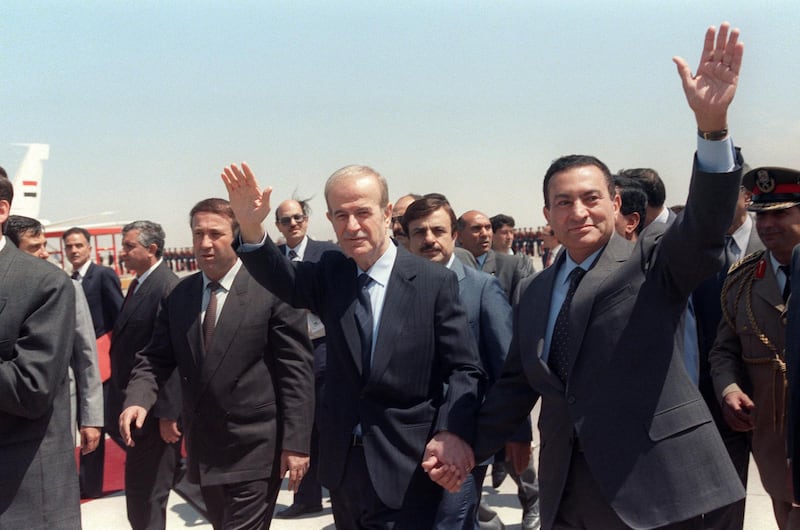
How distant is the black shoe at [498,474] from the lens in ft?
21.4

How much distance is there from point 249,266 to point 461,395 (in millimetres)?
932

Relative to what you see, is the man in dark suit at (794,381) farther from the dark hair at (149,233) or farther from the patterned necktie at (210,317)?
the dark hair at (149,233)

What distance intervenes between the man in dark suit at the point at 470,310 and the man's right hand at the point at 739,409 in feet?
A: 3.54

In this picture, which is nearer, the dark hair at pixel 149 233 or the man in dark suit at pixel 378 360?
the man in dark suit at pixel 378 360

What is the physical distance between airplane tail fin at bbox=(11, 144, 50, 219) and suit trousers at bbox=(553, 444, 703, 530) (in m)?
46.9

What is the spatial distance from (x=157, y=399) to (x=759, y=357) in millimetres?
3319

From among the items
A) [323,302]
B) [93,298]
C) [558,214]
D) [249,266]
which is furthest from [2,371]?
[93,298]

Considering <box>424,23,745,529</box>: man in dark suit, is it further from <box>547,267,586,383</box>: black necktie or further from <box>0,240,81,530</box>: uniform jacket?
<box>0,240,81,530</box>: uniform jacket

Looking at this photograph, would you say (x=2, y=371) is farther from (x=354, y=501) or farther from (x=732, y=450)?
(x=732, y=450)

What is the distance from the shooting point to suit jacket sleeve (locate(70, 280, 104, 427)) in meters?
4.12

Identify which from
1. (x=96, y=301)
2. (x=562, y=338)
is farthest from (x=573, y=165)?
(x=96, y=301)

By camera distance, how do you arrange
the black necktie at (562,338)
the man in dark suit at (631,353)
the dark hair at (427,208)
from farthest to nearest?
the dark hair at (427,208) < the black necktie at (562,338) < the man in dark suit at (631,353)

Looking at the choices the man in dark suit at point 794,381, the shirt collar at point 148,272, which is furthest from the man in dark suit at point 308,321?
the man in dark suit at point 794,381

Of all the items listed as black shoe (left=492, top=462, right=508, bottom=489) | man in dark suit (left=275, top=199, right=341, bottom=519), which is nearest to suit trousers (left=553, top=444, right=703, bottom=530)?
man in dark suit (left=275, top=199, right=341, bottom=519)
